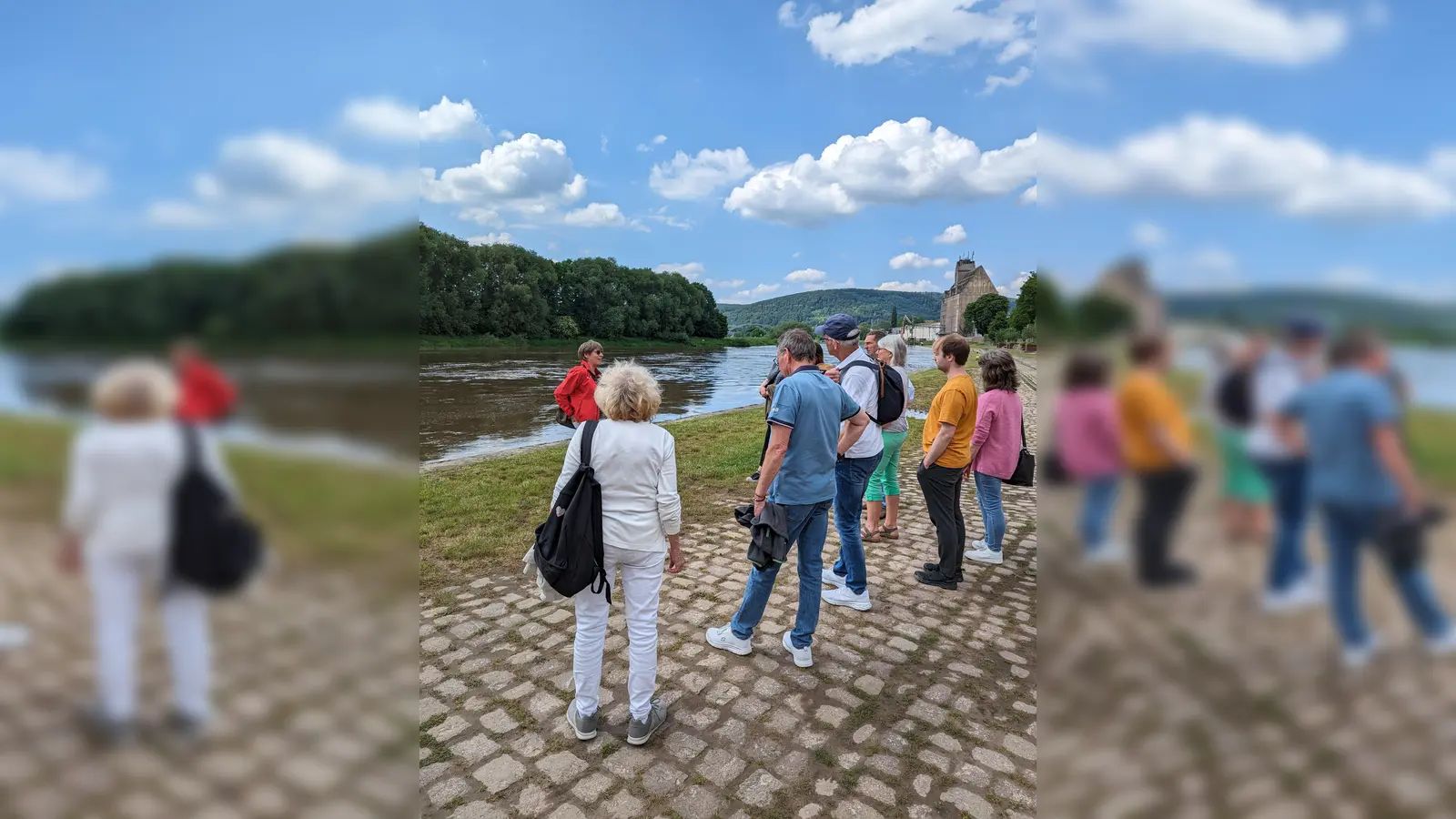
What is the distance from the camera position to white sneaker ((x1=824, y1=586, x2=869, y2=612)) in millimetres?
4766
